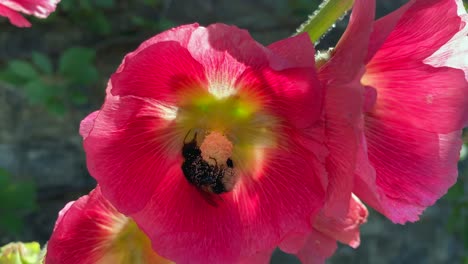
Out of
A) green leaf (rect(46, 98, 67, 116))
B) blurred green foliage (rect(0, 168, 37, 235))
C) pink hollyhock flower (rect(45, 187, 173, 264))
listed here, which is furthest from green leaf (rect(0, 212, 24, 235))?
pink hollyhock flower (rect(45, 187, 173, 264))

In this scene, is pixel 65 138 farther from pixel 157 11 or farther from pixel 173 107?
pixel 173 107

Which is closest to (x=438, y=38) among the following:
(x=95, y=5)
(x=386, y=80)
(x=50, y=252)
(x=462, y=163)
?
(x=386, y=80)

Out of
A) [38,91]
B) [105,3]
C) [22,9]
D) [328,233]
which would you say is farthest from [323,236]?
[105,3]

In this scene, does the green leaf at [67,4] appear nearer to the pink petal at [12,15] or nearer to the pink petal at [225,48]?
the pink petal at [12,15]

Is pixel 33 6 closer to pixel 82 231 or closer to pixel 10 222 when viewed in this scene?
pixel 82 231

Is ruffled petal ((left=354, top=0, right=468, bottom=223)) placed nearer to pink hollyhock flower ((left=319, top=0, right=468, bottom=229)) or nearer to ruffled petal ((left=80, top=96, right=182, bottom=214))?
pink hollyhock flower ((left=319, top=0, right=468, bottom=229))

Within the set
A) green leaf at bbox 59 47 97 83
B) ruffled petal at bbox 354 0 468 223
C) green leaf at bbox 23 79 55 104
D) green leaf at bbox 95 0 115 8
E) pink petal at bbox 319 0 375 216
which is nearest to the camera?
pink petal at bbox 319 0 375 216

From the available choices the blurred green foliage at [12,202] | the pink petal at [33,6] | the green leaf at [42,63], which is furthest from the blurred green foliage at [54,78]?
the pink petal at [33,6]
